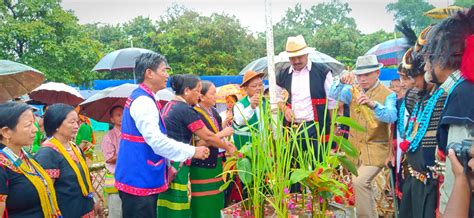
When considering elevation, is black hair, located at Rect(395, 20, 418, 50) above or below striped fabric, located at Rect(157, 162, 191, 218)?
above

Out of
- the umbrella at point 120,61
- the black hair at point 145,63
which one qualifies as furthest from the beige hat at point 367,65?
the umbrella at point 120,61

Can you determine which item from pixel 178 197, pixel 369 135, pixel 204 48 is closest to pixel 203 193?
pixel 178 197

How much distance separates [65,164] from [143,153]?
0.53 metres

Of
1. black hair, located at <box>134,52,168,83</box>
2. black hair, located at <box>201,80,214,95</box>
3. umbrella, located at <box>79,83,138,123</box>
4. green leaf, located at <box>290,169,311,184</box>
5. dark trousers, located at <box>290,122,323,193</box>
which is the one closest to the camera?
green leaf, located at <box>290,169,311,184</box>

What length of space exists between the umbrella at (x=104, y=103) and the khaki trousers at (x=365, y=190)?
7.87ft

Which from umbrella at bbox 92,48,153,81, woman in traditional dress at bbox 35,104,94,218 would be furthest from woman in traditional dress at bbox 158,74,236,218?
umbrella at bbox 92,48,153,81

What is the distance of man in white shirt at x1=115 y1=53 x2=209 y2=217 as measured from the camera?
3166mm

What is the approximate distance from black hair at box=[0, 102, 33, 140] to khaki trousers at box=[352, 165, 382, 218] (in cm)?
284

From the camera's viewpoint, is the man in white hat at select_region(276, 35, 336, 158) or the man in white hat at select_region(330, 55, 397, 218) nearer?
the man in white hat at select_region(330, 55, 397, 218)

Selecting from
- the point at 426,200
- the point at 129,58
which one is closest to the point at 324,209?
the point at 426,200

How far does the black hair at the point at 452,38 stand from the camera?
1966mm

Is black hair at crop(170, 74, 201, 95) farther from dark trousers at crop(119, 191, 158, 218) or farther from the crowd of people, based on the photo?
dark trousers at crop(119, 191, 158, 218)

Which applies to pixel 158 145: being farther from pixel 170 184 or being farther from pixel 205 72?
pixel 205 72

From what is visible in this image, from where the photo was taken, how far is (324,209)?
2709 millimetres
